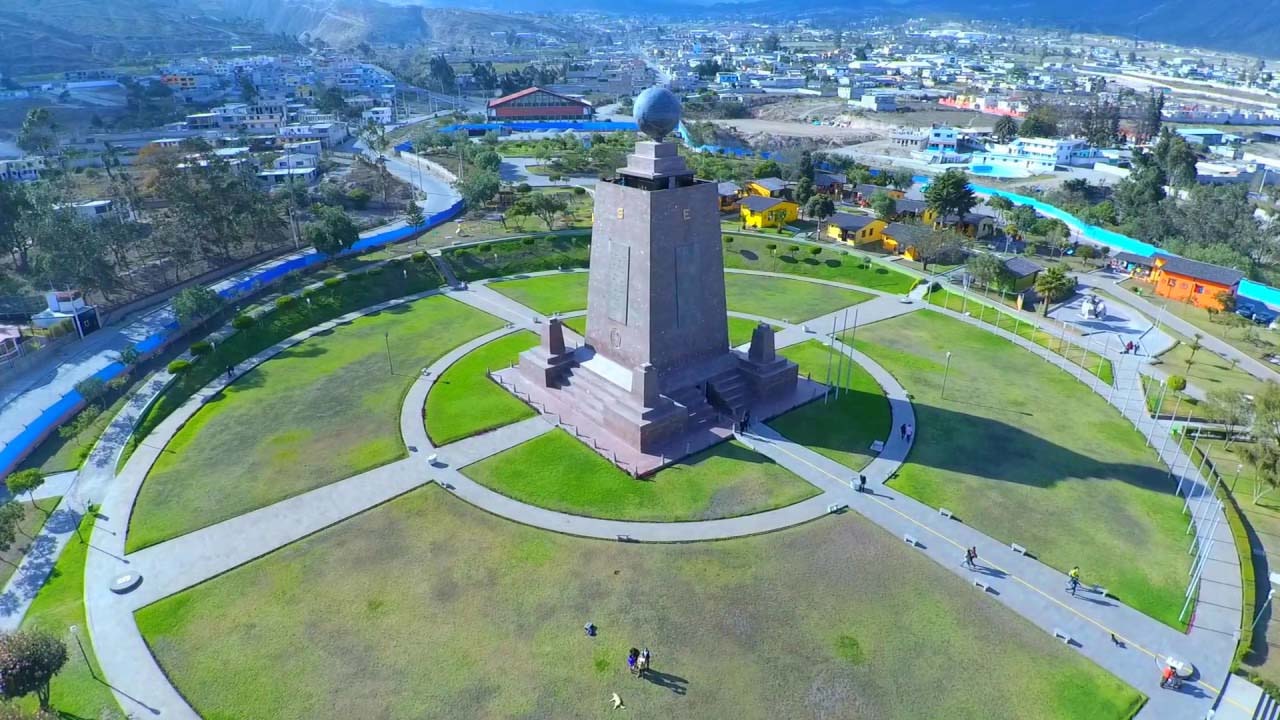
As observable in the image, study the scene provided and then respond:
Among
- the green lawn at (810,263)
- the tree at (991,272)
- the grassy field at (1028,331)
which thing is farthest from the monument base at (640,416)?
the tree at (991,272)

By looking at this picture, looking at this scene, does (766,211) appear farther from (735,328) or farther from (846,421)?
(846,421)

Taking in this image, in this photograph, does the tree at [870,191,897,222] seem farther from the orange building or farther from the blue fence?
the blue fence

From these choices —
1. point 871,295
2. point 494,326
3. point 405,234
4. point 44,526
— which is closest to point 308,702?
Answer: point 44,526

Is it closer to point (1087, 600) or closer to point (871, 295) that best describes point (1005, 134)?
point (871, 295)

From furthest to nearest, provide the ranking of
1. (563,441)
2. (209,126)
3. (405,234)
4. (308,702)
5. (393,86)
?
(393,86), (209,126), (405,234), (563,441), (308,702)

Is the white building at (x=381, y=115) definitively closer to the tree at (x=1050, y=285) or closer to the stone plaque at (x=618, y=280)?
the stone plaque at (x=618, y=280)
